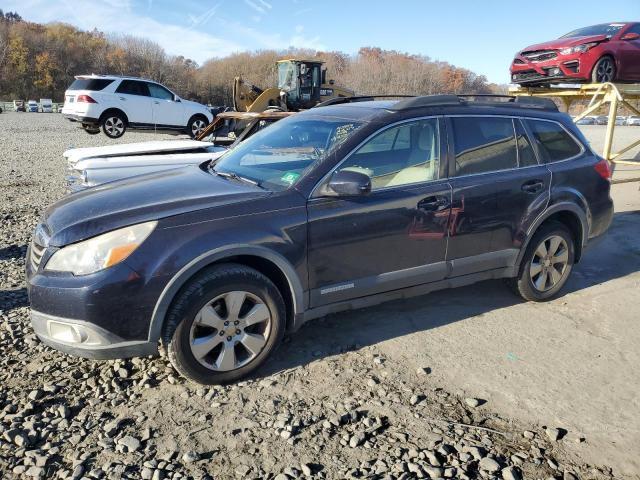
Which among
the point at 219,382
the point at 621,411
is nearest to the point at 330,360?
the point at 219,382

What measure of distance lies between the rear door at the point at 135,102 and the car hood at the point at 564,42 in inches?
458

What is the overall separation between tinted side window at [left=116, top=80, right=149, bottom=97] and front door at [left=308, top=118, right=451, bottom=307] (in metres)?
15.3

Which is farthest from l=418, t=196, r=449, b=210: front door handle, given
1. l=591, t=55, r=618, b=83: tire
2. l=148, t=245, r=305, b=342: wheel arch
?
l=591, t=55, r=618, b=83: tire

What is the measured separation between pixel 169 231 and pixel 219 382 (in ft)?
3.32

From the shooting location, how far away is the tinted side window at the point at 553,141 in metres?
4.77

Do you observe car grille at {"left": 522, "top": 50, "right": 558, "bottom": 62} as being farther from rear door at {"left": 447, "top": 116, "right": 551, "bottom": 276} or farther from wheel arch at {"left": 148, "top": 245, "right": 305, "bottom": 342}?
wheel arch at {"left": 148, "top": 245, "right": 305, "bottom": 342}

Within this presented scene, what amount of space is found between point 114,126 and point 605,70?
1405 cm

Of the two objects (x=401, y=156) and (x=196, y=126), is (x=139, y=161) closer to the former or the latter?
(x=401, y=156)

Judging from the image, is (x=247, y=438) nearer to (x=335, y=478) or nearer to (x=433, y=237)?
(x=335, y=478)

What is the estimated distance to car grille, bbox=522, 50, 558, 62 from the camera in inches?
457

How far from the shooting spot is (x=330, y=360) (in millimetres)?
3824

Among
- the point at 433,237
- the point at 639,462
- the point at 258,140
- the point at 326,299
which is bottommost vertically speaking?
the point at 639,462

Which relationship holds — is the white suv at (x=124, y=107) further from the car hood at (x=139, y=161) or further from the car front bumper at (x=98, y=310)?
the car front bumper at (x=98, y=310)

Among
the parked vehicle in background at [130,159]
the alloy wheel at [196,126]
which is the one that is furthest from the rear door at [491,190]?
the alloy wheel at [196,126]
